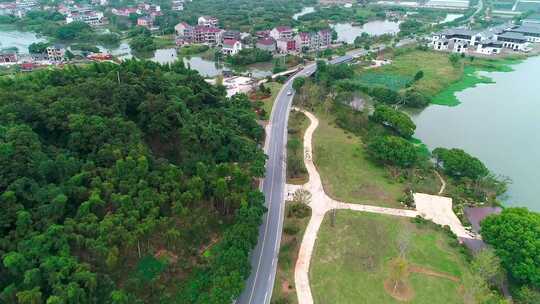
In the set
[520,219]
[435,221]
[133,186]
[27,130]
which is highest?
[27,130]

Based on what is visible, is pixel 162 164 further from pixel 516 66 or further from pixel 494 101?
pixel 516 66

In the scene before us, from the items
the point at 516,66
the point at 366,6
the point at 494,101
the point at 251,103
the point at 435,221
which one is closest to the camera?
the point at 435,221

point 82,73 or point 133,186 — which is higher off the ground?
point 82,73

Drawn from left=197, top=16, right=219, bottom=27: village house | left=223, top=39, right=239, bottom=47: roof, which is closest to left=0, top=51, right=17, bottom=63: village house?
left=223, top=39, right=239, bottom=47: roof

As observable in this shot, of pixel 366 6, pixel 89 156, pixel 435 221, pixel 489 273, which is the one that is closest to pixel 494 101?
pixel 435 221

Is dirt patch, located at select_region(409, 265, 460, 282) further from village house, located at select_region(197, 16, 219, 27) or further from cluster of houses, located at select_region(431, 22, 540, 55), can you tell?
village house, located at select_region(197, 16, 219, 27)

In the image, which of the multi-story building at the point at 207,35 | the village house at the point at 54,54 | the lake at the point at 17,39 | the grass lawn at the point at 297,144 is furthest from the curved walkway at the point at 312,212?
the lake at the point at 17,39

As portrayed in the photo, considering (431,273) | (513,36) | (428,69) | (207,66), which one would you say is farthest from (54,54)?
(513,36)
